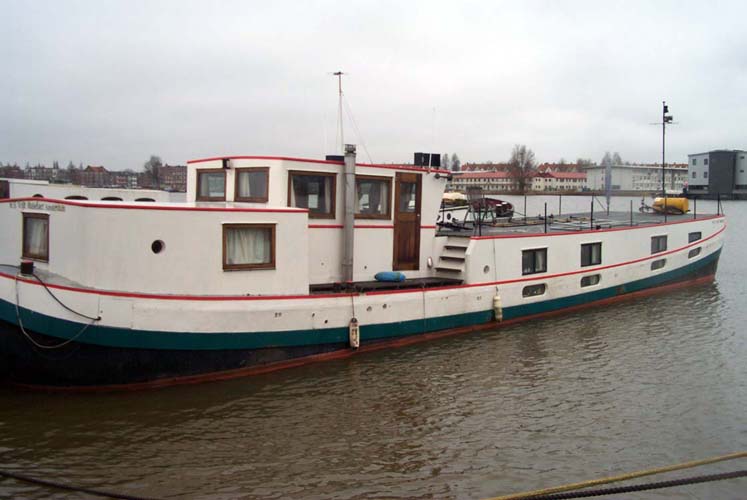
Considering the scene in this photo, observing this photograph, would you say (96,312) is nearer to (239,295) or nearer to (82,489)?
(239,295)

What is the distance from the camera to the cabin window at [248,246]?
10484 mm

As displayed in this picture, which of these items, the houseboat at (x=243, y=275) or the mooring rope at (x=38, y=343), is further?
the houseboat at (x=243, y=275)

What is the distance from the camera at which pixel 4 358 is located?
9.73 metres

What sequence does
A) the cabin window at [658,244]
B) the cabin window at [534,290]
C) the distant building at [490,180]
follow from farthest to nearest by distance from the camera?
the distant building at [490,180]
the cabin window at [658,244]
the cabin window at [534,290]

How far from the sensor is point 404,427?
918 centimetres

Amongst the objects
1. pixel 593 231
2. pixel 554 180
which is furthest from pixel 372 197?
pixel 554 180

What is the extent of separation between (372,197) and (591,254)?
7.60 m

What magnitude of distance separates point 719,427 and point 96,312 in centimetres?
980

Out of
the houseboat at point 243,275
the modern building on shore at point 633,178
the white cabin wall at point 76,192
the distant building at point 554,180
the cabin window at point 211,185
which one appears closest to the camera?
the houseboat at point 243,275

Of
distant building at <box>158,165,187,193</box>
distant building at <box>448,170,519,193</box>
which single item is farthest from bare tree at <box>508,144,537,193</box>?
distant building at <box>158,165,187,193</box>

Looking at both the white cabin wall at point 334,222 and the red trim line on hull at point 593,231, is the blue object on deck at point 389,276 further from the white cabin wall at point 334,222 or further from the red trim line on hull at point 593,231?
the red trim line on hull at point 593,231

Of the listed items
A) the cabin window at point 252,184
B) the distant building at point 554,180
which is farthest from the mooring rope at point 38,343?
the distant building at point 554,180

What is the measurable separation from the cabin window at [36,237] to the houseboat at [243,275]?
0.03 meters

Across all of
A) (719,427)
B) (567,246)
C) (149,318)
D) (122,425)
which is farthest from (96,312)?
(567,246)
